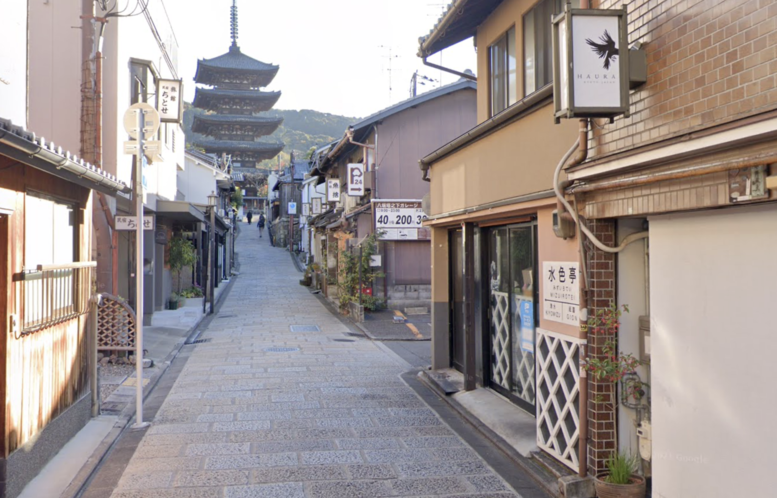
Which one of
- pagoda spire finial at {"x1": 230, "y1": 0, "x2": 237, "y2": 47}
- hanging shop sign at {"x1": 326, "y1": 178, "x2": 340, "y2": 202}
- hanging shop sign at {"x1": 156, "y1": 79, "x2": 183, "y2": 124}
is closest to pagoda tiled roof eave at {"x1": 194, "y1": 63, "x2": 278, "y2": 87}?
pagoda spire finial at {"x1": 230, "y1": 0, "x2": 237, "y2": 47}

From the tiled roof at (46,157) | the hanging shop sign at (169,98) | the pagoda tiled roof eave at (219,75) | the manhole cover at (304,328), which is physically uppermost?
the pagoda tiled roof eave at (219,75)

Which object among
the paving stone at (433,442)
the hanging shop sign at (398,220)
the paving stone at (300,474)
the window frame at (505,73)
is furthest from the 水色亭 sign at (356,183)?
the paving stone at (300,474)

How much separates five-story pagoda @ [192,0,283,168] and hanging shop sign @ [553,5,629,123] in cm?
6362

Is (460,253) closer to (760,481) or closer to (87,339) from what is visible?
(87,339)

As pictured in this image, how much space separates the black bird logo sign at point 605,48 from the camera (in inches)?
212

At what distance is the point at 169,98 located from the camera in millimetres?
17406

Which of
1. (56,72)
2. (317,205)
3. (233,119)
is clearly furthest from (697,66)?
(233,119)

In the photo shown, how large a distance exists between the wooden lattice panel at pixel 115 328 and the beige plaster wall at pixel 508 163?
7230 mm

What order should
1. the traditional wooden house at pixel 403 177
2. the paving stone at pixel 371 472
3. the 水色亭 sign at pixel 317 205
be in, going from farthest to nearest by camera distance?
the 水色亭 sign at pixel 317 205
the traditional wooden house at pixel 403 177
the paving stone at pixel 371 472

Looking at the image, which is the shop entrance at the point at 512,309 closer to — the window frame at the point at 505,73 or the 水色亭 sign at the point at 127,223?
the window frame at the point at 505,73

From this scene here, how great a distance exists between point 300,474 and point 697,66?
5560 millimetres

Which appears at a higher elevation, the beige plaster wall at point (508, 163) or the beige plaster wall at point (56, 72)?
the beige plaster wall at point (56, 72)

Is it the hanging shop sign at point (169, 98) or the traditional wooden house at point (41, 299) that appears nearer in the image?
the traditional wooden house at point (41, 299)

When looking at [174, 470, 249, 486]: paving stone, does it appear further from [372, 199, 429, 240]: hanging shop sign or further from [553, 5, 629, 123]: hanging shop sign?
[372, 199, 429, 240]: hanging shop sign
